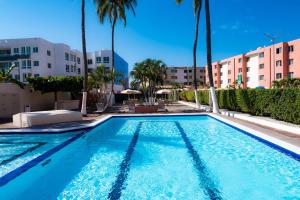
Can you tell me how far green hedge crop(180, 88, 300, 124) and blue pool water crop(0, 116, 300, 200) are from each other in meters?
3.19

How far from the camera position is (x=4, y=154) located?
9.34 meters

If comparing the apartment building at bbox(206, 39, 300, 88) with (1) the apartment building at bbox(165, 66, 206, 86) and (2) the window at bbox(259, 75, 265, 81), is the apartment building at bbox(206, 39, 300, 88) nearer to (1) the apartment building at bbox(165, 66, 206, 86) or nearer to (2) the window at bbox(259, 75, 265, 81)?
(2) the window at bbox(259, 75, 265, 81)

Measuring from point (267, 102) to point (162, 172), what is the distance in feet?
35.7

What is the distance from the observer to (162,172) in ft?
24.0

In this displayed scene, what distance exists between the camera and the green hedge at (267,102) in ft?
40.7

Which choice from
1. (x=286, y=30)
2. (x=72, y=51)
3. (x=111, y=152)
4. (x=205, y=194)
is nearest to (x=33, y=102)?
(x=111, y=152)

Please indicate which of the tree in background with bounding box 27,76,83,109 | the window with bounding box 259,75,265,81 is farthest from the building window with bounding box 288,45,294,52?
the tree in background with bounding box 27,76,83,109

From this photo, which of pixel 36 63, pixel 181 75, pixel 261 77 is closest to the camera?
pixel 36 63

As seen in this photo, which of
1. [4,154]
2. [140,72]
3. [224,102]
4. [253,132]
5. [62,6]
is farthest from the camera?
[140,72]

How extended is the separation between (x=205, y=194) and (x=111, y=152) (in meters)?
4.84

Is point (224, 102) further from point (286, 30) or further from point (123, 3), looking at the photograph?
point (286, 30)

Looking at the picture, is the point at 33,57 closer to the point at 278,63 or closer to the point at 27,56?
the point at 27,56

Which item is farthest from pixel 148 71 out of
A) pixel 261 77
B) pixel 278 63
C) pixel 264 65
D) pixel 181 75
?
pixel 181 75

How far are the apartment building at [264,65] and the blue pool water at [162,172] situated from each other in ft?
92.4
